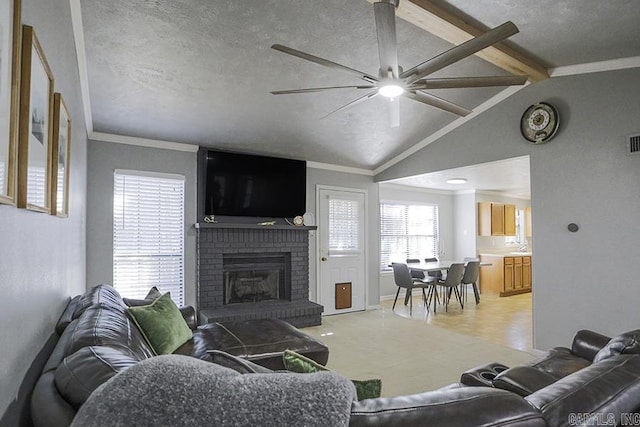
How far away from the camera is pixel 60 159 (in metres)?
1.87

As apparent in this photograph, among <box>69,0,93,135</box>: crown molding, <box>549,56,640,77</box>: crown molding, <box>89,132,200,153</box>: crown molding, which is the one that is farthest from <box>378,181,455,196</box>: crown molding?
<box>69,0,93,135</box>: crown molding

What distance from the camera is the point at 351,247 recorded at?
6082 mm

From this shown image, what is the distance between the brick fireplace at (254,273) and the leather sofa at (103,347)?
1.28 m

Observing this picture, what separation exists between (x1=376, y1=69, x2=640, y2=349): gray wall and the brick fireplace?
112 inches

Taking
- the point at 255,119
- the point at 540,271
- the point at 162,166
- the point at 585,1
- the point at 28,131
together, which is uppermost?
the point at 585,1

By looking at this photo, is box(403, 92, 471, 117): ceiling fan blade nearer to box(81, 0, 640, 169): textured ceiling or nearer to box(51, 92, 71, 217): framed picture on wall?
box(81, 0, 640, 169): textured ceiling

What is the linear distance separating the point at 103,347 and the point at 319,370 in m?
0.77

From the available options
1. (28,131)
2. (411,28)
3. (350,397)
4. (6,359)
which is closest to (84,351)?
(6,359)

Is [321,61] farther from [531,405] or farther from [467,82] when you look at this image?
[531,405]

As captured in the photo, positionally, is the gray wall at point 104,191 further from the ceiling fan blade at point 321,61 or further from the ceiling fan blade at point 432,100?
the ceiling fan blade at point 432,100

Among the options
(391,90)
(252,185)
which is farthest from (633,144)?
(252,185)

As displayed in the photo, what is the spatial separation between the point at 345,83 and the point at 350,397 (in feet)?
11.0

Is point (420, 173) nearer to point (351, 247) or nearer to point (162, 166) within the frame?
point (351, 247)

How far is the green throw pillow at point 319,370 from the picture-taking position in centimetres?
113
